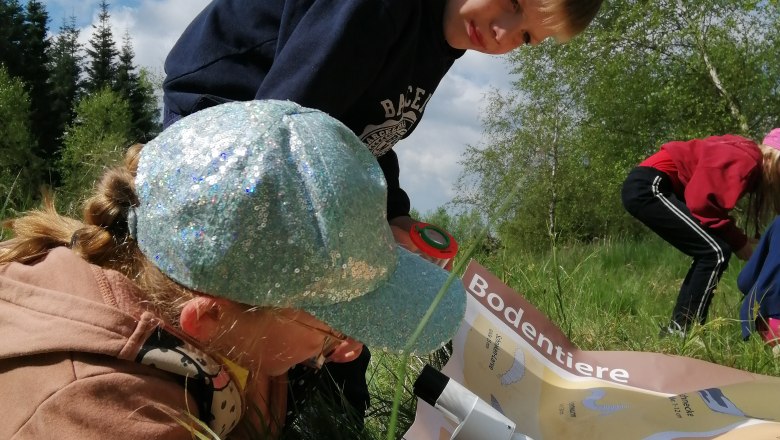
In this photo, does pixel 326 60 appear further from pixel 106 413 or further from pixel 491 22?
pixel 106 413

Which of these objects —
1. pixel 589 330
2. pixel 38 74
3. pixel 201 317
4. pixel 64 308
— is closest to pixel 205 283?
pixel 201 317

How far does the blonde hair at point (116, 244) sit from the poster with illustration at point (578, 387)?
1.11ft

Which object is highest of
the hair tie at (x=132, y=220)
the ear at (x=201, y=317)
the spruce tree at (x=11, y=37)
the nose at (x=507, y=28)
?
the nose at (x=507, y=28)

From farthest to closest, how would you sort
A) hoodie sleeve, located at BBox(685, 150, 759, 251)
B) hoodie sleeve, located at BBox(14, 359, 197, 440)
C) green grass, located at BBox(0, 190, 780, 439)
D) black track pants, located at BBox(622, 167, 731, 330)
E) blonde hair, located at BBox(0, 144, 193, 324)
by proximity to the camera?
hoodie sleeve, located at BBox(685, 150, 759, 251) < black track pants, located at BBox(622, 167, 731, 330) < green grass, located at BBox(0, 190, 780, 439) < blonde hair, located at BBox(0, 144, 193, 324) < hoodie sleeve, located at BBox(14, 359, 197, 440)

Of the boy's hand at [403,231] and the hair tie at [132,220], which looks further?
the boy's hand at [403,231]

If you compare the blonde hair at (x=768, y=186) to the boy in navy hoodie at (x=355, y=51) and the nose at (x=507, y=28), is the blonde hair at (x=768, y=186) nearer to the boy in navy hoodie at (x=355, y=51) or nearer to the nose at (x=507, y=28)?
the boy in navy hoodie at (x=355, y=51)

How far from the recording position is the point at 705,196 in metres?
2.75

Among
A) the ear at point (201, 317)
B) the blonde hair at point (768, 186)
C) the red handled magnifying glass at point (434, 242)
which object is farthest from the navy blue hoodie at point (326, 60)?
the blonde hair at point (768, 186)

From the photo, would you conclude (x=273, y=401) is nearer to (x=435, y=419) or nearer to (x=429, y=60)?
(x=435, y=419)

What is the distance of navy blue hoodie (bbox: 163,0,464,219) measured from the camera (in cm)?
105

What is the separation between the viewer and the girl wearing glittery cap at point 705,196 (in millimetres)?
2709

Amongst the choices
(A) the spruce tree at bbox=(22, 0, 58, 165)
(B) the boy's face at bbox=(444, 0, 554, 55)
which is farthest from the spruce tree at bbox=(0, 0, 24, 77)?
(B) the boy's face at bbox=(444, 0, 554, 55)

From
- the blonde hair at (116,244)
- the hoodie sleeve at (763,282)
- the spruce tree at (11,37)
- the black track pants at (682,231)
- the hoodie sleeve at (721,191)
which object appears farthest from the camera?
the spruce tree at (11,37)

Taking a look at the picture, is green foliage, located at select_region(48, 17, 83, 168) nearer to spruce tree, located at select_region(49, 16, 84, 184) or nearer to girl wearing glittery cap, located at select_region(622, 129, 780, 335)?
spruce tree, located at select_region(49, 16, 84, 184)
